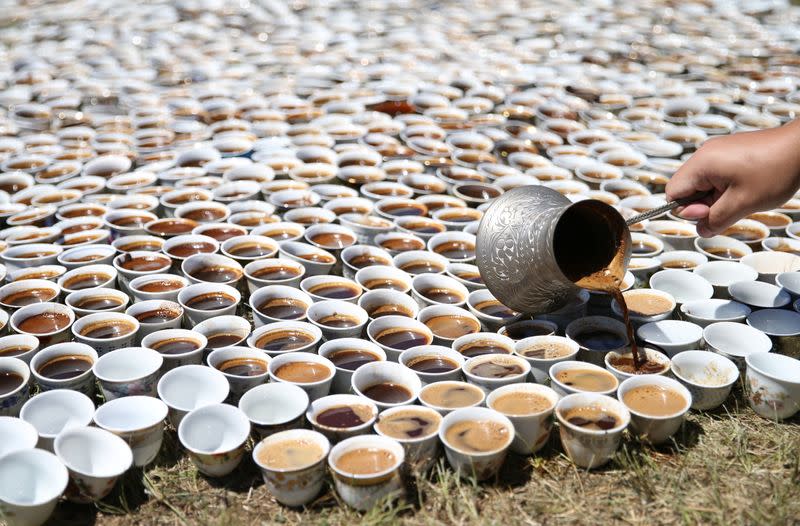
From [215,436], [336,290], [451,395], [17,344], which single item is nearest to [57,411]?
[17,344]

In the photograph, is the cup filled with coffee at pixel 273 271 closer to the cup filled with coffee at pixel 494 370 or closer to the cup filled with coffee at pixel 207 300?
the cup filled with coffee at pixel 207 300

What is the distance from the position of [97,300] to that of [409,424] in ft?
5.47

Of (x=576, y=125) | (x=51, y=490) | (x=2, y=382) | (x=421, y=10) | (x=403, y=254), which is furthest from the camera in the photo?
(x=421, y=10)

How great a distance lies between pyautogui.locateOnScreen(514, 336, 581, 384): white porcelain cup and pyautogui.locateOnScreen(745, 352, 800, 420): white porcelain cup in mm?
667

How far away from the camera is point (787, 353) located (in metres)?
3.23

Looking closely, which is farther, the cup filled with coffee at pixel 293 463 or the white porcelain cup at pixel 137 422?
the white porcelain cup at pixel 137 422

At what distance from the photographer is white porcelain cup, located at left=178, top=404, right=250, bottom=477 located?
2611 mm

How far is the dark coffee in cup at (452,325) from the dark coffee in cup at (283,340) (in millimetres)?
541

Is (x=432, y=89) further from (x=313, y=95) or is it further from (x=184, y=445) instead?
(x=184, y=445)

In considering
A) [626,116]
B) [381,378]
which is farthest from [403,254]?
[626,116]

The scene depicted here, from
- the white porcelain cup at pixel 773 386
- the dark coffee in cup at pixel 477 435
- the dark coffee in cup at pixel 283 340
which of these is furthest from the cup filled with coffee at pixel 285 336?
the white porcelain cup at pixel 773 386

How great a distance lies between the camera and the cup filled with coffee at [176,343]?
307 centimetres

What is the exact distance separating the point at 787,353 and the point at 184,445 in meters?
2.44

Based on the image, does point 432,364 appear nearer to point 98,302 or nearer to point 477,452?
point 477,452
